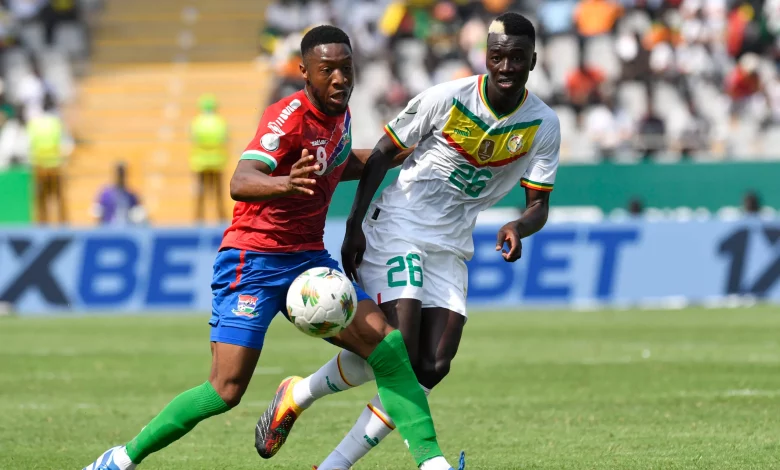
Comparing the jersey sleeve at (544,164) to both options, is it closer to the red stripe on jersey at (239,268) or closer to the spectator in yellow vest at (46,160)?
the red stripe on jersey at (239,268)

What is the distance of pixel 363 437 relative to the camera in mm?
6941

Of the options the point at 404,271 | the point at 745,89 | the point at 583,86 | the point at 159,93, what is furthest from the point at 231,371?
the point at 159,93

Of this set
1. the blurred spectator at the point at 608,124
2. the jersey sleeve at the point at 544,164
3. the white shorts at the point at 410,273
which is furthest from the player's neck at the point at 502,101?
the blurred spectator at the point at 608,124

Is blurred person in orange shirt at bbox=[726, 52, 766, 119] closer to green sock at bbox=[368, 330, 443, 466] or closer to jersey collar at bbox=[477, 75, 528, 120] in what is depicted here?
jersey collar at bbox=[477, 75, 528, 120]

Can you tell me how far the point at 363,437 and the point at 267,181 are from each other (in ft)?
5.08

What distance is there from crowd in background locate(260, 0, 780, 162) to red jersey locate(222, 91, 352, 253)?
16460mm

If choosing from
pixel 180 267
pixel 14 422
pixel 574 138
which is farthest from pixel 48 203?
pixel 14 422

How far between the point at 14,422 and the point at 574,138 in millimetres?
16280

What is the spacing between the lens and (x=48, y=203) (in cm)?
2347

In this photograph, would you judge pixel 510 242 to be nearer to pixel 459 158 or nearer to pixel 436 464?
pixel 459 158

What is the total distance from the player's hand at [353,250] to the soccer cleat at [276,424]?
2.54ft

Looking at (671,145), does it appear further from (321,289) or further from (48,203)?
(321,289)

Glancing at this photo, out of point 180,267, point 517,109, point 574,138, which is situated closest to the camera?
point 517,109

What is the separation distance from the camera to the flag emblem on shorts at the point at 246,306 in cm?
660
